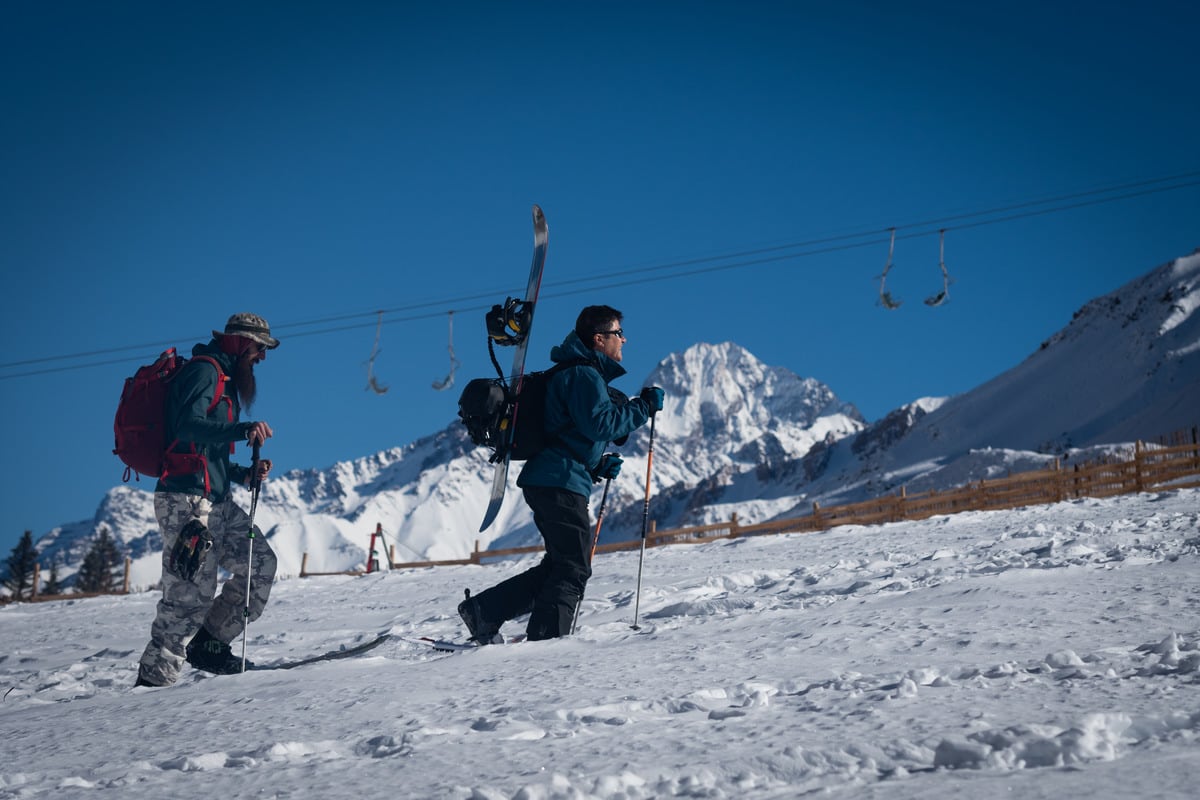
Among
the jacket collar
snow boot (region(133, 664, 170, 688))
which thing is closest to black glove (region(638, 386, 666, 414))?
the jacket collar

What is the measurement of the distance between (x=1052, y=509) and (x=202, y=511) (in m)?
12.6

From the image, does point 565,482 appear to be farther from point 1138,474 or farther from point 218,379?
point 1138,474

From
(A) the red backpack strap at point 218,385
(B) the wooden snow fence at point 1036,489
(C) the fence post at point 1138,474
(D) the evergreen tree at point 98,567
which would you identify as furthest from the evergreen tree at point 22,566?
(A) the red backpack strap at point 218,385

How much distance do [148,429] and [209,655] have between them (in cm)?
143

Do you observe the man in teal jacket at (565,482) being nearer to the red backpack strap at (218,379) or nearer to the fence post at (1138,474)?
the red backpack strap at (218,379)

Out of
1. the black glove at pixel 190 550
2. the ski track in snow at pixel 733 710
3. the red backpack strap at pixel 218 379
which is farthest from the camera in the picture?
the red backpack strap at pixel 218 379

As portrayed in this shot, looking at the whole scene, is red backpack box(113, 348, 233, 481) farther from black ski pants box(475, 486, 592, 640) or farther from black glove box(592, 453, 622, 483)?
black glove box(592, 453, 622, 483)

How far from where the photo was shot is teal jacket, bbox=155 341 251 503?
588 centimetres

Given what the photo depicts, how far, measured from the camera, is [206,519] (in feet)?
19.7

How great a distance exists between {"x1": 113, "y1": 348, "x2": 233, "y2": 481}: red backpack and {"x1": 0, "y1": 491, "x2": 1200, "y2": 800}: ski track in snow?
1.33m

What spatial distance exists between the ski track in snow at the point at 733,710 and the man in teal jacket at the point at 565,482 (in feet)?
1.14

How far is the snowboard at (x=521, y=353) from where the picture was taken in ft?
18.6

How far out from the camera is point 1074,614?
4246 mm

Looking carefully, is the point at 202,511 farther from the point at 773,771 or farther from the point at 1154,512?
the point at 1154,512
